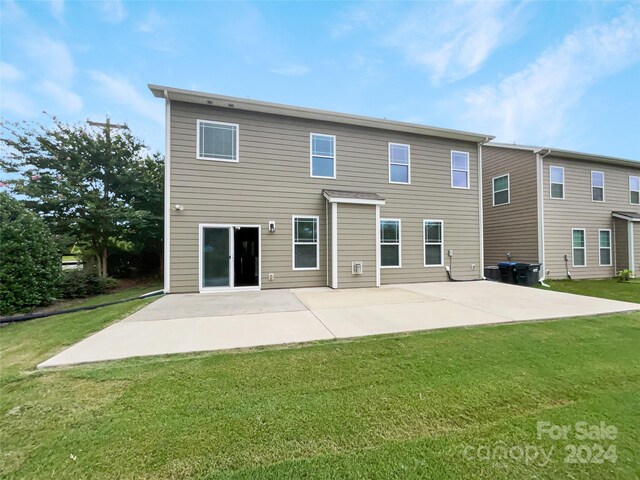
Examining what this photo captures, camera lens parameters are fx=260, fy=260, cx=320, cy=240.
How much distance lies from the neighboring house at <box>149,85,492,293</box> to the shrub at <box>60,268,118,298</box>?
2.70 meters

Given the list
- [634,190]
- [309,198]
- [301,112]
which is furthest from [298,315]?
[634,190]

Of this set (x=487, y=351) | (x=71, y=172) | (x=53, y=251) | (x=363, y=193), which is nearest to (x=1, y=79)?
(x=71, y=172)

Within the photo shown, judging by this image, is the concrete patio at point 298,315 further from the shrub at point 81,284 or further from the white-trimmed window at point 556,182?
the white-trimmed window at point 556,182

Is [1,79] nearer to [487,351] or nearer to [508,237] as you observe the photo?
[487,351]

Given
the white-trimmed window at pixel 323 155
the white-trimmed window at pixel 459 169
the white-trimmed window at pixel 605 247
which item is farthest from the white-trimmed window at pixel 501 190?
the white-trimmed window at pixel 323 155

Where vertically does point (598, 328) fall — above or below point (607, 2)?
below

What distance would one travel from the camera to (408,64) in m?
12.1

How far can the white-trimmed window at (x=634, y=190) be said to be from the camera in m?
12.1

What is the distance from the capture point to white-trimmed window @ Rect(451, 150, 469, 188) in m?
9.85

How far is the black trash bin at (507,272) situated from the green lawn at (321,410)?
6.85 meters

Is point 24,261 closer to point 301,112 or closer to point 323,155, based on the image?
point 301,112

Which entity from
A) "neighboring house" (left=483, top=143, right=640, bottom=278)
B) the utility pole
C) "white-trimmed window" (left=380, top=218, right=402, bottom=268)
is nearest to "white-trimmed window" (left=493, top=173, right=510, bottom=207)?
"neighboring house" (left=483, top=143, right=640, bottom=278)

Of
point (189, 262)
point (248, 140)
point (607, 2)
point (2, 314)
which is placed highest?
point (607, 2)

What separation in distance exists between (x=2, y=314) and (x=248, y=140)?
22.4ft
